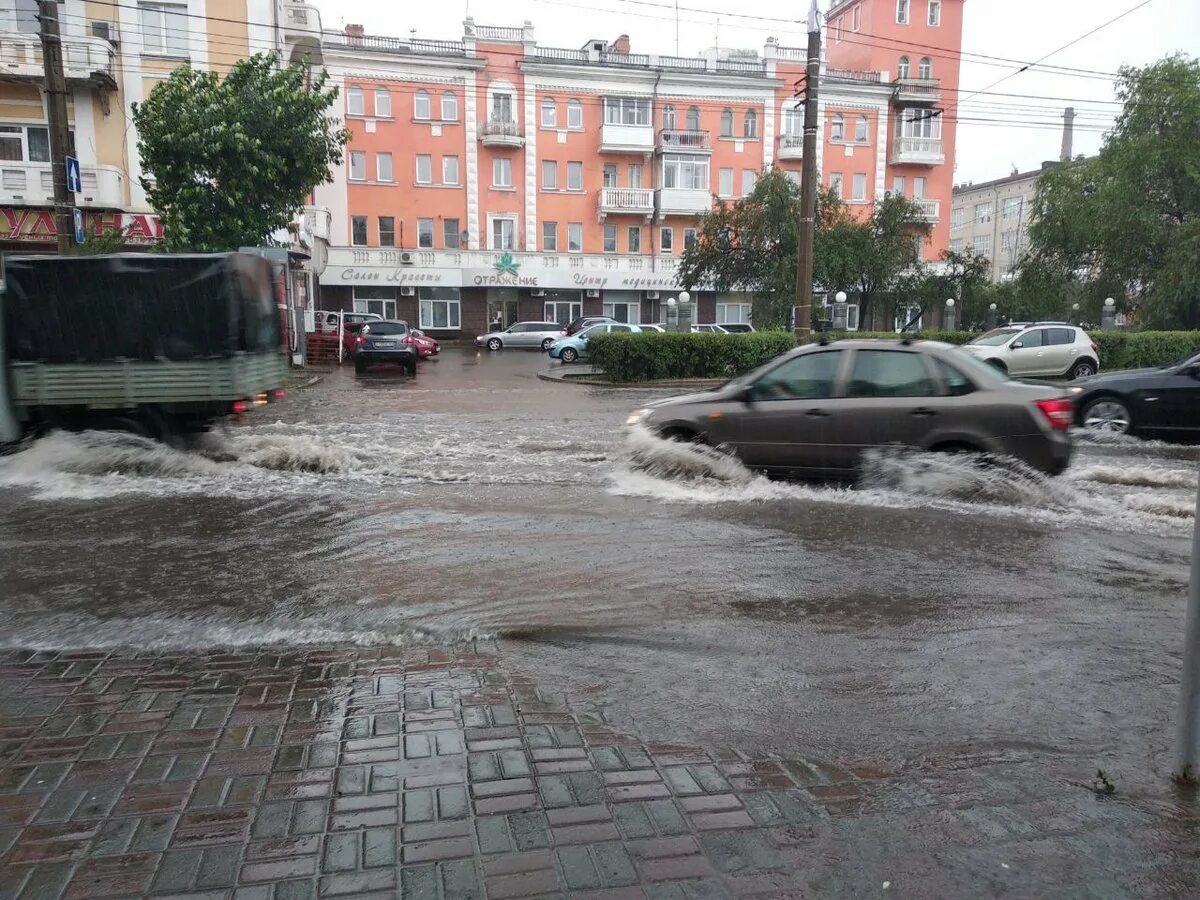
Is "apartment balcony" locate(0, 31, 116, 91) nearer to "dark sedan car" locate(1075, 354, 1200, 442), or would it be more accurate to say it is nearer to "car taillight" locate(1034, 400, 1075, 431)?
"dark sedan car" locate(1075, 354, 1200, 442)

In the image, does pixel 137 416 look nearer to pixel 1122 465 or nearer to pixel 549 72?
pixel 1122 465

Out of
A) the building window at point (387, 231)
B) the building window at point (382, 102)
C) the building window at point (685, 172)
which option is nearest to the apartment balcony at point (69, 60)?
the building window at point (382, 102)

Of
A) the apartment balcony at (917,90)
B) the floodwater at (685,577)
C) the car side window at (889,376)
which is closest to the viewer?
the floodwater at (685,577)

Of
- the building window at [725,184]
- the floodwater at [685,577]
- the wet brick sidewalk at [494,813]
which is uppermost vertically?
the building window at [725,184]

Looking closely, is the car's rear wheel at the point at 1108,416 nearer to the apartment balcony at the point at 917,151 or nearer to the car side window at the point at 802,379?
the car side window at the point at 802,379

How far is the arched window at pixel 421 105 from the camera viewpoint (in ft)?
165

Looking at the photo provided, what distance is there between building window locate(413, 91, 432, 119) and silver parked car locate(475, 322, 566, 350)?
13.3 meters

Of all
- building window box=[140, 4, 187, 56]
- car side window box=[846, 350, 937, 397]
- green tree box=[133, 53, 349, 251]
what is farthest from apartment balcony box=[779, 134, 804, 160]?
car side window box=[846, 350, 937, 397]

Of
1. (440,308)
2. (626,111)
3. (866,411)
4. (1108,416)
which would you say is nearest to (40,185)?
(440,308)

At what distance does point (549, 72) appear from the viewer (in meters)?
51.4

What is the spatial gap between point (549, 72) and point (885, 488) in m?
47.8

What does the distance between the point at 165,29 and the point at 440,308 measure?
930 inches

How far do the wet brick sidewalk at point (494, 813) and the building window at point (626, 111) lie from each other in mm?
52062

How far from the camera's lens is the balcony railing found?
52531mm
